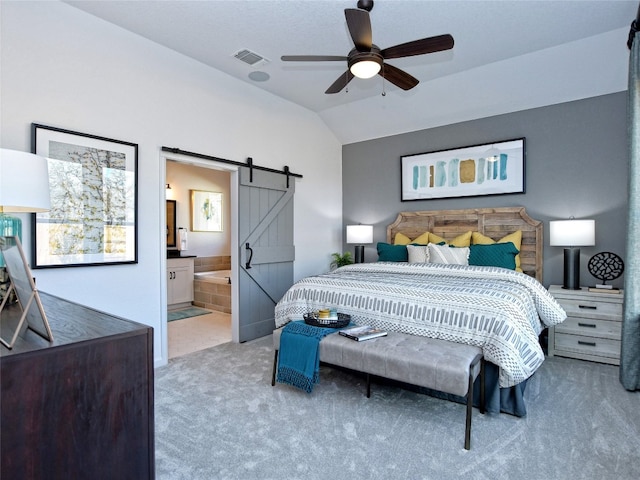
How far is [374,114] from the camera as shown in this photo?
200 inches

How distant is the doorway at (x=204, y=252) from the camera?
13.9ft

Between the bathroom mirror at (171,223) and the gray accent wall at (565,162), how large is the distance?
4149 mm

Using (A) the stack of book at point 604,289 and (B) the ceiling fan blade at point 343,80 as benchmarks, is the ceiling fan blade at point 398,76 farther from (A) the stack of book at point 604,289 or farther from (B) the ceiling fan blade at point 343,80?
(A) the stack of book at point 604,289

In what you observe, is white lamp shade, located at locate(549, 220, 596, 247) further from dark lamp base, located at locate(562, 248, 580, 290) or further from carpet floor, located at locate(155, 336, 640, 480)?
carpet floor, located at locate(155, 336, 640, 480)

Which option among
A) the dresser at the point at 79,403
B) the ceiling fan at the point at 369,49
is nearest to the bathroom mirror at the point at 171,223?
the ceiling fan at the point at 369,49

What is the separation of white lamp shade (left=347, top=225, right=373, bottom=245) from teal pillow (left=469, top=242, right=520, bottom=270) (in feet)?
4.86

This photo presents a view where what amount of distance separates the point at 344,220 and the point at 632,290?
12.4 feet

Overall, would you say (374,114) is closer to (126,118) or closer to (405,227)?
(405,227)

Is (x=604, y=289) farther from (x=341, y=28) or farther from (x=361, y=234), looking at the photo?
(x=341, y=28)

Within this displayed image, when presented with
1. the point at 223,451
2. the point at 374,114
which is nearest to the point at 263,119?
the point at 374,114

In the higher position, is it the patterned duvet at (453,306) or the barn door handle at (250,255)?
the barn door handle at (250,255)

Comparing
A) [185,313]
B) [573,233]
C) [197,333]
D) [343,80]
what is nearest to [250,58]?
[343,80]

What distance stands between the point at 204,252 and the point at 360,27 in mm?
5418

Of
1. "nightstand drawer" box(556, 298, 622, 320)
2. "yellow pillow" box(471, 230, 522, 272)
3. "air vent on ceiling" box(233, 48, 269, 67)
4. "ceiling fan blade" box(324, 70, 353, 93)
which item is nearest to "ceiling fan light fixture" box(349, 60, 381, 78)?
"ceiling fan blade" box(324, 70, 353, 93)
